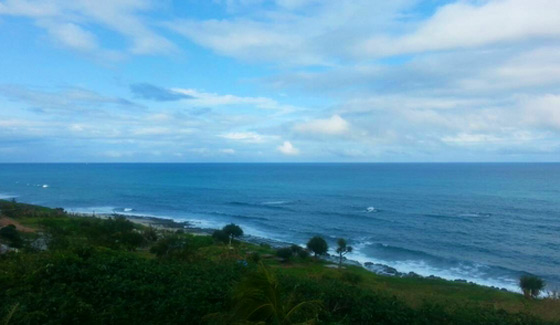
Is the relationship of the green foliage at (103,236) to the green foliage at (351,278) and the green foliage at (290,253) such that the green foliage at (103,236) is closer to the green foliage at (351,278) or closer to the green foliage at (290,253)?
the green foliage at (351,278)

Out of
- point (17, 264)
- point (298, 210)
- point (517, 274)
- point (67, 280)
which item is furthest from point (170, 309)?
point (298, 210)

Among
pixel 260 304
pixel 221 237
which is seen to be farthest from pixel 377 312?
pixel 221 237

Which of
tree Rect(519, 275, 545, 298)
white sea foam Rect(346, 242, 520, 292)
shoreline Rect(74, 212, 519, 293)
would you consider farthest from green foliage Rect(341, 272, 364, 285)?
white sea foam Rect(346, 242, 520, 292)

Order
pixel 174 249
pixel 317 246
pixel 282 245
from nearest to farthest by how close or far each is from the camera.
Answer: pixel 174 249 < pixel 317 246 < pixel 282 245

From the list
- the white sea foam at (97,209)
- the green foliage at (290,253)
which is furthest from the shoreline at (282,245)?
the white sea foam at (97,209)

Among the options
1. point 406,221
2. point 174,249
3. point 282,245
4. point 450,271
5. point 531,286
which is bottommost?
point 450,271

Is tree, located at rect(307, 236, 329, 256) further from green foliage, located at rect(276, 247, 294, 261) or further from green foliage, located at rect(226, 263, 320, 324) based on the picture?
green foliage, located at rect(226, 263, 320, 324)

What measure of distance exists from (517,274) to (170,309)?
3070 centimetres

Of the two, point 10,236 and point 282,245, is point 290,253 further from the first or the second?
point 10,236

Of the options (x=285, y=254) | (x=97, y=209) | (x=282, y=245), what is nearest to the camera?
(x=285, y=254)

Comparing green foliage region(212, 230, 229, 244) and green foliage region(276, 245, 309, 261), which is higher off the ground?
green foliage region(212, 230, 229, 244)

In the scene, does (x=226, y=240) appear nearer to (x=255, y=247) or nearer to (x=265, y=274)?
(x=255, y=247)

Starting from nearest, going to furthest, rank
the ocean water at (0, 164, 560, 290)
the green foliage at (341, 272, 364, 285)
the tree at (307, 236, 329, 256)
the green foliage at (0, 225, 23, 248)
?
the green foliage at (341, 272, 364, 285), the green foliage at (0, 225, 23, 248), the tree at (307, 236, 329, 256), the ocean water at (0, 164, 560, 290)

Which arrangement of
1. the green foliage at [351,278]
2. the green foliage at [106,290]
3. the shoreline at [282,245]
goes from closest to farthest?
the green foliage at [106,290] < the green foliage at [351,278] < the shoreline at [282,245]
